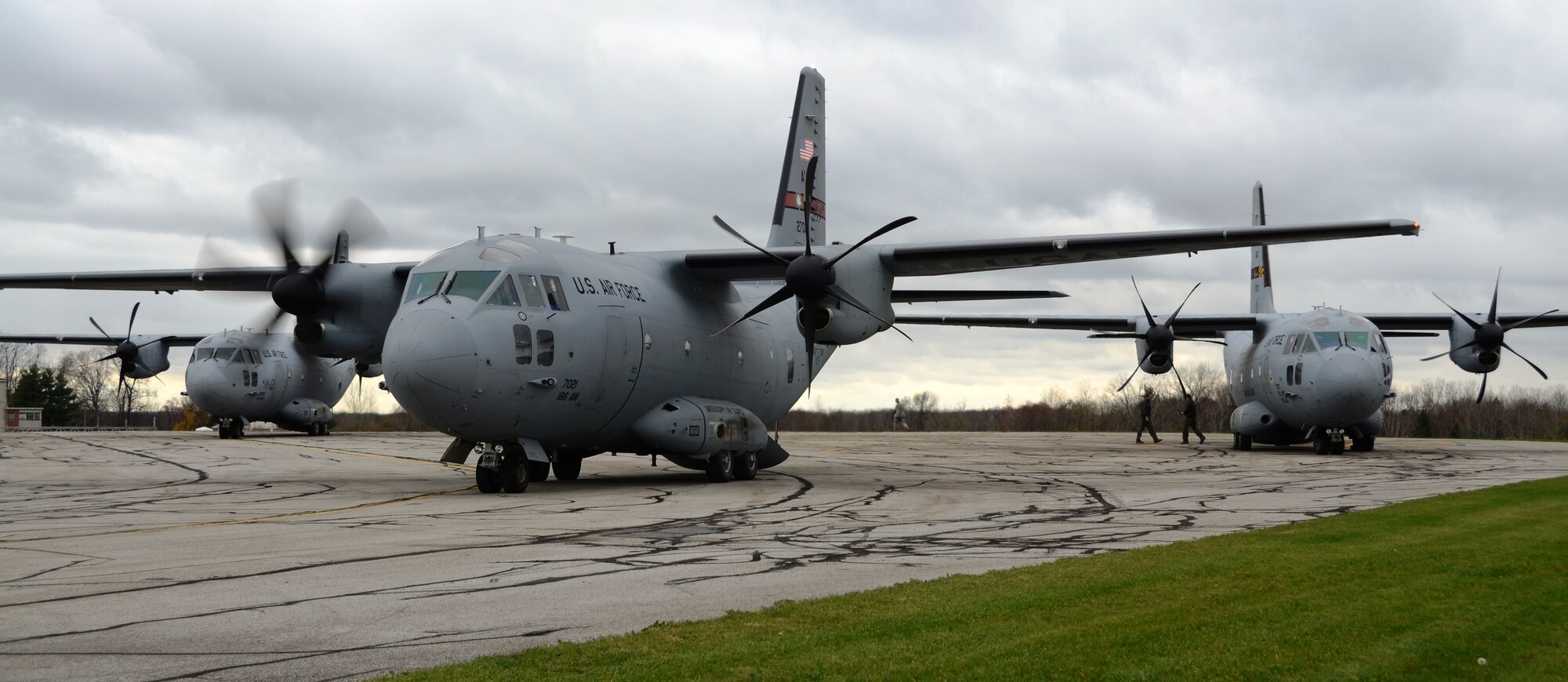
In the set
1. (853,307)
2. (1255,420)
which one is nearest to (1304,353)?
(1255,420)

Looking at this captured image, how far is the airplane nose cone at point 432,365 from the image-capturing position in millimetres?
14945

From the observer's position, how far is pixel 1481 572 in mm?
7328

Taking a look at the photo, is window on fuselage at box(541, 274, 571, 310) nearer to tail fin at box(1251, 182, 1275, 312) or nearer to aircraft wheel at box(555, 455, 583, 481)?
aircraft wheel at box(555, 455, 583, 481)

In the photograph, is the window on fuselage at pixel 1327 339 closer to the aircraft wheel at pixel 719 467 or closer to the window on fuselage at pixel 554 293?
the aircraft wheel at pixel 719 467

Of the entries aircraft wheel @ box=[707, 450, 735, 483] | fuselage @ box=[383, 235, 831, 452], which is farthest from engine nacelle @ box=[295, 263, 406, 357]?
aircraft wheel @ box=[707, 450, 735, 483]

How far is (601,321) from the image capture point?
17.1 metres

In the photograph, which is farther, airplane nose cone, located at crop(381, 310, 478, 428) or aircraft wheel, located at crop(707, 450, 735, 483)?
aircraft wheel, located at crop(707, 450, 735, 483)

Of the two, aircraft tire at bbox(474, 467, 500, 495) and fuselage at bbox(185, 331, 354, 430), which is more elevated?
fuselage at bbox(185, 331, 354, 430)

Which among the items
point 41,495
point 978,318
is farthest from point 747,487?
point 978,318

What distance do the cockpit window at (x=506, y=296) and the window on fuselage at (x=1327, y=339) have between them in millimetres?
19981

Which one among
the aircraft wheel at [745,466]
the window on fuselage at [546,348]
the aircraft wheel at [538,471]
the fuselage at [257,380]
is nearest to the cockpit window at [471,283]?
the window on fuselage at [546,348]

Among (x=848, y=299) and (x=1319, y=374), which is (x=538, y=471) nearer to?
(x=848, y=299)

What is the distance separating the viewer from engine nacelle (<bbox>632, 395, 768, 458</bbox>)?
60.6 ft

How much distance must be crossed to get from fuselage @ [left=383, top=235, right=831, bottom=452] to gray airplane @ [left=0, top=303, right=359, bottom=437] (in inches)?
960
